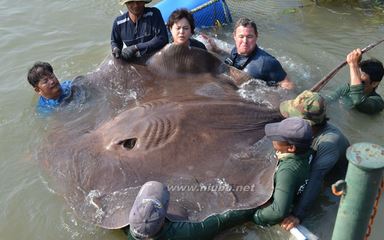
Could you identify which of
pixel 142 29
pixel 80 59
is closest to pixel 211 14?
pixel 142 29

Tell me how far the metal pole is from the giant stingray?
1.20 meters

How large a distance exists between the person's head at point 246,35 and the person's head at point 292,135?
2065 mm

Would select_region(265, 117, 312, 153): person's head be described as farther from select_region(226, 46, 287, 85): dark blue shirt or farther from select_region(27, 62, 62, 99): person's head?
select_region(27, 62, 62, 99): person's head

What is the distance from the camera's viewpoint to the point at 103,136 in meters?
4.38

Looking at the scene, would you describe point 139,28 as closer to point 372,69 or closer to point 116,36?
point 116,36

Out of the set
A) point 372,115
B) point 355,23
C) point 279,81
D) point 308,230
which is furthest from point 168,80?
point 355,23

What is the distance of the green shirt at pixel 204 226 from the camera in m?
3.63

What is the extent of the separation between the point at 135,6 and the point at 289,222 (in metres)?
3.63

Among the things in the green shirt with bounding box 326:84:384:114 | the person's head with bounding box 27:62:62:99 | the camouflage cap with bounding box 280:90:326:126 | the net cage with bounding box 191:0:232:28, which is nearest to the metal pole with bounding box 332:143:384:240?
the camouflage cap with bounding box 280:90:326:126

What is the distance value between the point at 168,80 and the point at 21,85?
3.09 m

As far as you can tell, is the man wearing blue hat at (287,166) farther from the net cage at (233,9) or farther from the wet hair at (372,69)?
the net cage at (233,9)

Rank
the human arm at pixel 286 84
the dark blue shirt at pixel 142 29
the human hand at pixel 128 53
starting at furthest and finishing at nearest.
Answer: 1. the dark blue shirt at pixel 142 29
2. the human arm at pixel 286 84
3. the human hand at pixel 128 53

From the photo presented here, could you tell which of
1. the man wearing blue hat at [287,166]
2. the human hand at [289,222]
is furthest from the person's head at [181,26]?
the human hand at [289,222]

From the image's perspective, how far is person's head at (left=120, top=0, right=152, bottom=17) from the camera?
583 centimetres
